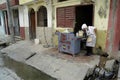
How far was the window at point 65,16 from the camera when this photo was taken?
760 cm

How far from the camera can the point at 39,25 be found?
10906mm

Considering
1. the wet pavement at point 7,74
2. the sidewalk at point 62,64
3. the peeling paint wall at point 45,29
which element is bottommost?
the wet pavement at point 7,74

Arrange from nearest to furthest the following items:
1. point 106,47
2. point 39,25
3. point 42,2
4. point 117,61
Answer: point 117,61 < point 106,47 < point 42,2 < point 39,25

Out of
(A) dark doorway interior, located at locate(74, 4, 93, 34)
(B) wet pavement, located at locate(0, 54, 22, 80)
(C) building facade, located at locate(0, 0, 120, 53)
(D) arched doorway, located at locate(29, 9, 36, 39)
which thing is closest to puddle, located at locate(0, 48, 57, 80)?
(B) wet pavement, located at locate(0, 54, 22, 80)

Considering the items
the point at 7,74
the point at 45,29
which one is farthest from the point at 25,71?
the point at 45,29

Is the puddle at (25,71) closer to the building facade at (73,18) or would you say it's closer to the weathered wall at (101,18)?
the building facade at (73,18)

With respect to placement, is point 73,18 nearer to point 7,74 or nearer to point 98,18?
point 98,18

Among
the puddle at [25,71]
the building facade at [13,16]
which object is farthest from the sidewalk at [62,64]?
the building facade at [13,16]

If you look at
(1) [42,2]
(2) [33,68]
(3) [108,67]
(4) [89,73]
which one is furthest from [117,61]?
Answer: (1) [42,2]

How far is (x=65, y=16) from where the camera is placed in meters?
8.06

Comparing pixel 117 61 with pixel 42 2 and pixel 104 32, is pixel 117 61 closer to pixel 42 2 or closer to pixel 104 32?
pixel 104 32

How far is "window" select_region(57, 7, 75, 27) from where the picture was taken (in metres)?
7.60

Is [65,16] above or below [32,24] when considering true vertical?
above

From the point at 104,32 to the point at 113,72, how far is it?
6.54ft
